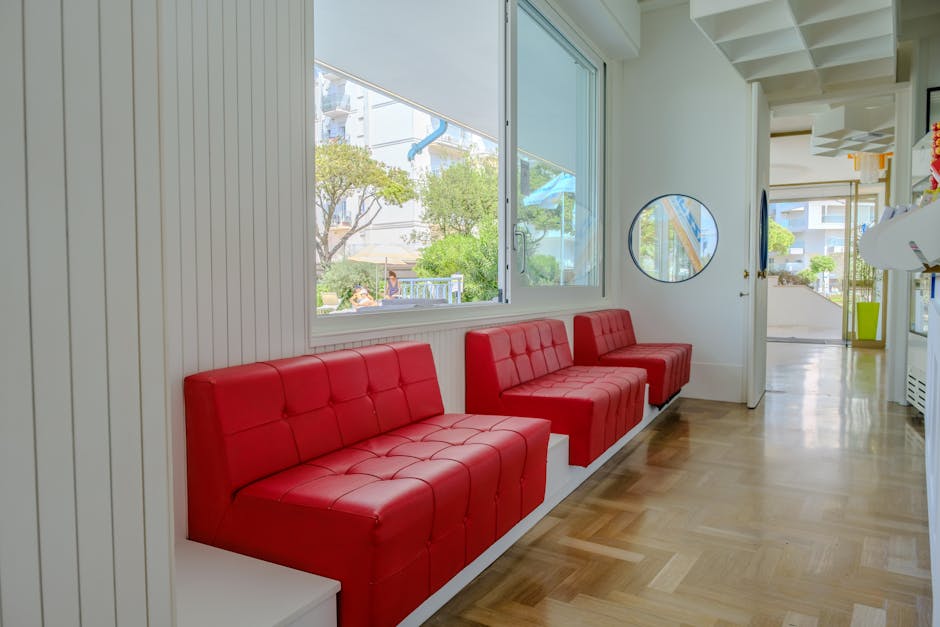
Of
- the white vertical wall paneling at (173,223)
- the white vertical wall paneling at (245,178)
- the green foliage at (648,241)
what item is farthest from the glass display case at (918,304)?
the white vertical wall paneling at (173,223)

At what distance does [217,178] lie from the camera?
2092 mm

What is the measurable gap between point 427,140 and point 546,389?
10.0 ft

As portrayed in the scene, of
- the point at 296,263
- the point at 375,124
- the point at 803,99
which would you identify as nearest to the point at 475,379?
the point at 296,263

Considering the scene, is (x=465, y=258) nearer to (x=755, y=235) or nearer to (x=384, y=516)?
(x=755, y=235)

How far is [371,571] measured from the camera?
1.60 meters

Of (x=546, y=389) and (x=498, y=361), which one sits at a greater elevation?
(x=498, y=361)

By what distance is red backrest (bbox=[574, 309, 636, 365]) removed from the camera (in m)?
4.86

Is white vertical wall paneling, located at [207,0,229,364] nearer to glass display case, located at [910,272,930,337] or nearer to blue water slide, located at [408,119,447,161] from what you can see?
blue water slide, located at [408,119,447,161]

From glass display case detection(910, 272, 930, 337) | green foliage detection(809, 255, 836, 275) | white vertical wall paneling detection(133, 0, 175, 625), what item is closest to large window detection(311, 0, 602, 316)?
white vertical wall paneling detection(133, 0, 175, 625)

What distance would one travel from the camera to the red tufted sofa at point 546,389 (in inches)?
125

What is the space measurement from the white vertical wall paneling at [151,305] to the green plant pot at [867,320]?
11.7 metres

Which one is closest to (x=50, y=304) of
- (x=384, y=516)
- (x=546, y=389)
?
(x=384, y=516)

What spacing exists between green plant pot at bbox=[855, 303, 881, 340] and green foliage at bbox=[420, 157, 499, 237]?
7.48 metres

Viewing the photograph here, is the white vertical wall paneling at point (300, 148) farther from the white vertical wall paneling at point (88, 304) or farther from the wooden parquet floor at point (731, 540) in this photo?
the white vertical wall paneling at point (88, 304)
